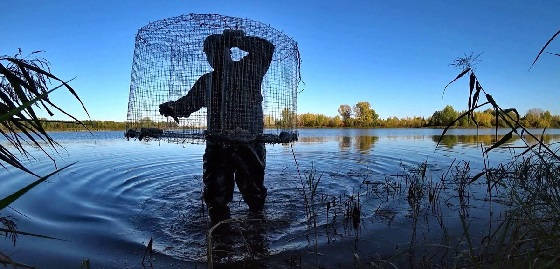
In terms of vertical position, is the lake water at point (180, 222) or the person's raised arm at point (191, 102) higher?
the person's raised arm at point (191, 102)

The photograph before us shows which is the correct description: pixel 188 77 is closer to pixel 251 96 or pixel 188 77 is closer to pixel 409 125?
pixel 251 96

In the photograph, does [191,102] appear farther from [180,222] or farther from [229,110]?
[180,222]

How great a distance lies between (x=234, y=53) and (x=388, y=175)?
6489mm

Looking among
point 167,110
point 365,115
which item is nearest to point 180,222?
point 167,110

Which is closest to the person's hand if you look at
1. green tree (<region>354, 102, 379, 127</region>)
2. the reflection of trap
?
the reflection of trap

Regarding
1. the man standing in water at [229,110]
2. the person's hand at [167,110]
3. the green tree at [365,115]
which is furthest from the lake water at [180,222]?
the green tree at [365,115]

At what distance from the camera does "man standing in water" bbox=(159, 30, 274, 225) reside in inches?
204

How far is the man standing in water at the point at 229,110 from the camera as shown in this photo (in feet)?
17.0

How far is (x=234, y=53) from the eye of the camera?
554 centimetres

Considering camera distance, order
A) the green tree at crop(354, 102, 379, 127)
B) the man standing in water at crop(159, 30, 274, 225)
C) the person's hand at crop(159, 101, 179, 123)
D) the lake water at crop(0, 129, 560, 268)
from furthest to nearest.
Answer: the green tree at crop(354, 102, 379, 127) < the person's hand at crop(159, 101, 179, 123) < the man standing in water at crop(159, 30, 274, 225) < the lake water at crop(0, 129, 560, 268)

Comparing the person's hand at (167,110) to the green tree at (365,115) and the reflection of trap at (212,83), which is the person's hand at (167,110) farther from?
the green tree at (365,115)

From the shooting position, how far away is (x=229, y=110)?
538cm

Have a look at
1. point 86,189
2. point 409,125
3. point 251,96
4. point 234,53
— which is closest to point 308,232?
point 251,96

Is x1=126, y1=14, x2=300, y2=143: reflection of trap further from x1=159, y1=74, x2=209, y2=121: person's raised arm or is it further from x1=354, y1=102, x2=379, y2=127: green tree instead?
x1=354, y1=102, x2=379, y2=127: green tree
